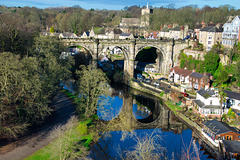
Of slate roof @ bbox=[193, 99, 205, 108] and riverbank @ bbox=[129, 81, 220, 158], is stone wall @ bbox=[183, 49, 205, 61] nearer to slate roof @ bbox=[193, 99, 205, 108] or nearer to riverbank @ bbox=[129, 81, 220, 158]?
riverbank @ bbox=[129, 81, 220, 158]

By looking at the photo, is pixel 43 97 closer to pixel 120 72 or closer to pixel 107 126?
pixel 107 126

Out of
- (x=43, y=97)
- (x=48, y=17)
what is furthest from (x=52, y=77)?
(x=48, y=17)

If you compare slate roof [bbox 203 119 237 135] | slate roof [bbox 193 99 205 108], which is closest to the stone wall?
slate roof [bbox 193 99 205 108]

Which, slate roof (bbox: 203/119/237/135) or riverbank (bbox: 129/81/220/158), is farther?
riverbank (bbox: 129/81/220/158)

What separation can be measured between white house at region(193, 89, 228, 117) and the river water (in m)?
4.00

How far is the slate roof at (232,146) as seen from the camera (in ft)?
81.8

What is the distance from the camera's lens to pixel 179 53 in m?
60.7

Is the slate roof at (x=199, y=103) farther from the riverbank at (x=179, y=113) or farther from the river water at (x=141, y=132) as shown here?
the river water at (x=141, y=132)

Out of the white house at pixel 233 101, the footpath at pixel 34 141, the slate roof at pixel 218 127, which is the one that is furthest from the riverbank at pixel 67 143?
the white house at pixel 233 101

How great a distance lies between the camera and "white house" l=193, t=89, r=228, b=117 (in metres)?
35.2

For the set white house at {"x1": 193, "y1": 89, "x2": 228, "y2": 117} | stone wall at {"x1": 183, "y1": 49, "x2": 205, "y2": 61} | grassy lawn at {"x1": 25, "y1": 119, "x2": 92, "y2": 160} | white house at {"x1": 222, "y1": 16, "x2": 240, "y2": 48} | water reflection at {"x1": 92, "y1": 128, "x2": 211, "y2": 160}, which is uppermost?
white house at {"x1": 222, "y1": 16, "x2": 240, "y2": 48}

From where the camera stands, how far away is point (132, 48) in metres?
55.8

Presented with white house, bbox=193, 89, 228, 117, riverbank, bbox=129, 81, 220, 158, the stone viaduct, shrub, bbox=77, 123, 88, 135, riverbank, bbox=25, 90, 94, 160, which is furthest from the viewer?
the stone viaduct

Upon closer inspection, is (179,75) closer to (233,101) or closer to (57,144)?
(233,101)
